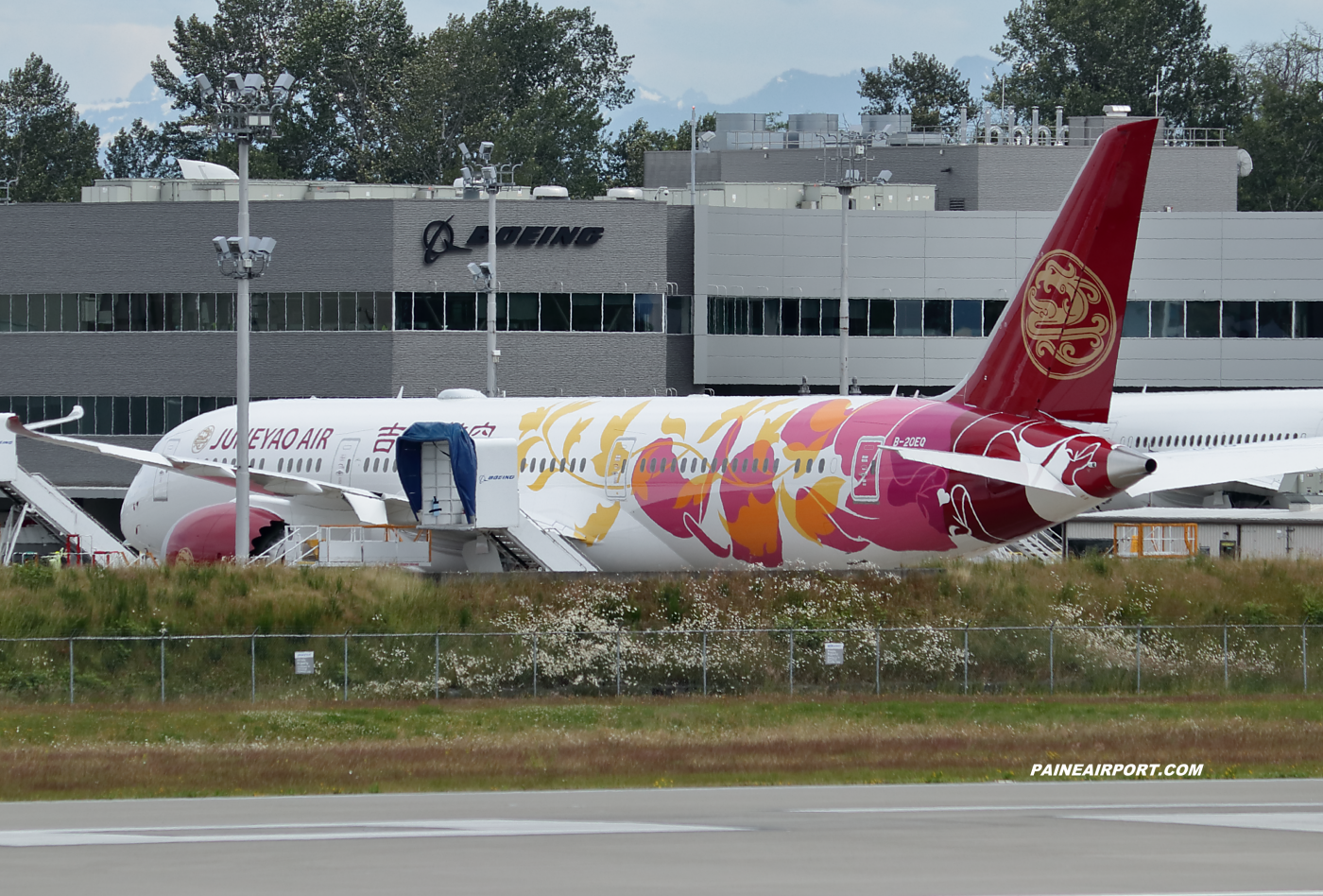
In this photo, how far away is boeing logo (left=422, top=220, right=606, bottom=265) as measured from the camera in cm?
6500

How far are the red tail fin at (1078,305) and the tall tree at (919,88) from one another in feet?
366

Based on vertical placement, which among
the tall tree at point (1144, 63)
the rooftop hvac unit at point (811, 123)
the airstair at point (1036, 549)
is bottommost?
the airstair at point (1036, 549)

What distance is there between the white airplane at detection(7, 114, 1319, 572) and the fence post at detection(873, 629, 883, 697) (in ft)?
7.93

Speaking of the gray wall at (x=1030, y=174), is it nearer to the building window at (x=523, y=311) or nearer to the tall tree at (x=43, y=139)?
the building window at (x=523, y=311)

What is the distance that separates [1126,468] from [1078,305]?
282 centimetres

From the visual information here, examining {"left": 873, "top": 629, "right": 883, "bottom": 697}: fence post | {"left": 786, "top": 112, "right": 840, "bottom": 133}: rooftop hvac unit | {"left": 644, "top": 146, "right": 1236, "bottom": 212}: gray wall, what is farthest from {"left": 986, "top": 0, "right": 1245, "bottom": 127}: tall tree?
{"left": 873, "top": 629, "right": 883, "bottom": 697}: fence post

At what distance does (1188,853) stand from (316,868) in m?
6.52

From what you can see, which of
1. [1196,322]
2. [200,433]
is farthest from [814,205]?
[200,433]

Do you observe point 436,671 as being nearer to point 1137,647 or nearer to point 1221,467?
point 1137,647

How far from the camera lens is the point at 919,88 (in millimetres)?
140250

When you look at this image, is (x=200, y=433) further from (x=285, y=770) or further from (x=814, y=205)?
(x=814, y=205)

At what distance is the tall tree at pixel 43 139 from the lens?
122m

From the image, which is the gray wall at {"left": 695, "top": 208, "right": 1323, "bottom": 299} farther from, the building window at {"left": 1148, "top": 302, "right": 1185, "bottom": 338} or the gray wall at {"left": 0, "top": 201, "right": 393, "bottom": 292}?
the gray wall at {"left": 0, "top": 201, "right": 393, "bottom": 292}

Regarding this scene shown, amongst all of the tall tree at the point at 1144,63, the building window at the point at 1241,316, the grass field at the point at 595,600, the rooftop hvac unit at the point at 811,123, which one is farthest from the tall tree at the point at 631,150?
the grass field at the point at 595,600
